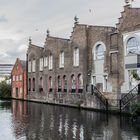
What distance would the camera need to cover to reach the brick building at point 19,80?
6284 cm

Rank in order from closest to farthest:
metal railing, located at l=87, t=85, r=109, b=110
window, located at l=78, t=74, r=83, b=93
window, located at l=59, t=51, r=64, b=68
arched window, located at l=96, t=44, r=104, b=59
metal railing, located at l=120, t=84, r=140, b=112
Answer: metal railing, located at l=120, t=84, r=140, b=112, metal railing, located at l=87, t=85, r=109, b=110, arched window, located at l=96, t=44, r=104, b=59, window, located at l=78, t=74, r=83, b=93, window, located at l=59, t=51, r=64, b=68

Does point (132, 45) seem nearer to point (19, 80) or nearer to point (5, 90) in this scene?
point (19, 80)

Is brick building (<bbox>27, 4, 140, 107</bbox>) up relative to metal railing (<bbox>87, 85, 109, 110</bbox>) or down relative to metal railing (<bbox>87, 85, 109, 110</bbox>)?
up

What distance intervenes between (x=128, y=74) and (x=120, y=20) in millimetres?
5802

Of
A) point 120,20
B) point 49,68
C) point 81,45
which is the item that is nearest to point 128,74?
point 120,20

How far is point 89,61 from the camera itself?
42000mm

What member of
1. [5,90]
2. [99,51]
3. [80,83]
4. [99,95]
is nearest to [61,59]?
[80,83]

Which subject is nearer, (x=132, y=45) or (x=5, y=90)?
(x=132, y=45)

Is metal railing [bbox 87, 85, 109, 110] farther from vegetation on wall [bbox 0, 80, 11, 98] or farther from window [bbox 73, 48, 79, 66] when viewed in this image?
vegetation on wall [bbox 0, 80, 11, 98]

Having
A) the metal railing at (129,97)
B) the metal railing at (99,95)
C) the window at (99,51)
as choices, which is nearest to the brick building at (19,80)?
the window at (99,51)

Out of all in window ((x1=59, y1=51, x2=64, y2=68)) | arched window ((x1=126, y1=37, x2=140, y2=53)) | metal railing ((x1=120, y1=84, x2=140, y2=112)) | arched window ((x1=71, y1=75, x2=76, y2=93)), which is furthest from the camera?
window ((x1=59, y1=51, x2=64, y2=68))

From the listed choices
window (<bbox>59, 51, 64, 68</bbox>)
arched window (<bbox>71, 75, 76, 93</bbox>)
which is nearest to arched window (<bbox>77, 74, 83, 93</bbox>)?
arched window (<bbox>71, 75, 76, 93</bbox>)

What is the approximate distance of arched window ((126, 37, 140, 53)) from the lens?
113 feet

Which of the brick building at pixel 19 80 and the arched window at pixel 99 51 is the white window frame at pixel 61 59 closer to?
the arched window at pixel 99 51
